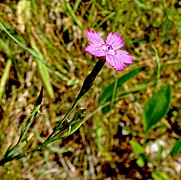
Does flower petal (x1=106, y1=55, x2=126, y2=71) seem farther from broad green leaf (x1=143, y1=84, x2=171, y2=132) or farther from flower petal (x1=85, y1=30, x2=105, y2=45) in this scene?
broad green leaf (x1=143, y1=84, x2=171, y2=132)

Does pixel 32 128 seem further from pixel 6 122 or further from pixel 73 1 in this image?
pixel 73 1

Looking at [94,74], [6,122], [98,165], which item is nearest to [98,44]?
[94,74]

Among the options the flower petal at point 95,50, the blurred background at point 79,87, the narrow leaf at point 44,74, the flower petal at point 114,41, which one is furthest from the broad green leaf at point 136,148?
the flower petal at point 95,50

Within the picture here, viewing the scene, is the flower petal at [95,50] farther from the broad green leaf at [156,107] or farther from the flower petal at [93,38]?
the broad green leaf at [156,107]

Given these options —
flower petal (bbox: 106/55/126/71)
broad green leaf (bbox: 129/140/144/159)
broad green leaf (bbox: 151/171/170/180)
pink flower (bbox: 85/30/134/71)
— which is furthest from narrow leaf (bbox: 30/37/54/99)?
flower petal (bbox: 106/55/126/71)

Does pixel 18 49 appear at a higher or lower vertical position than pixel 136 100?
higher

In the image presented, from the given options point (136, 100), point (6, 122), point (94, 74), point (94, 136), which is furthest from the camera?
point (136, 100)

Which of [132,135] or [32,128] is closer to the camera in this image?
[32,128]
